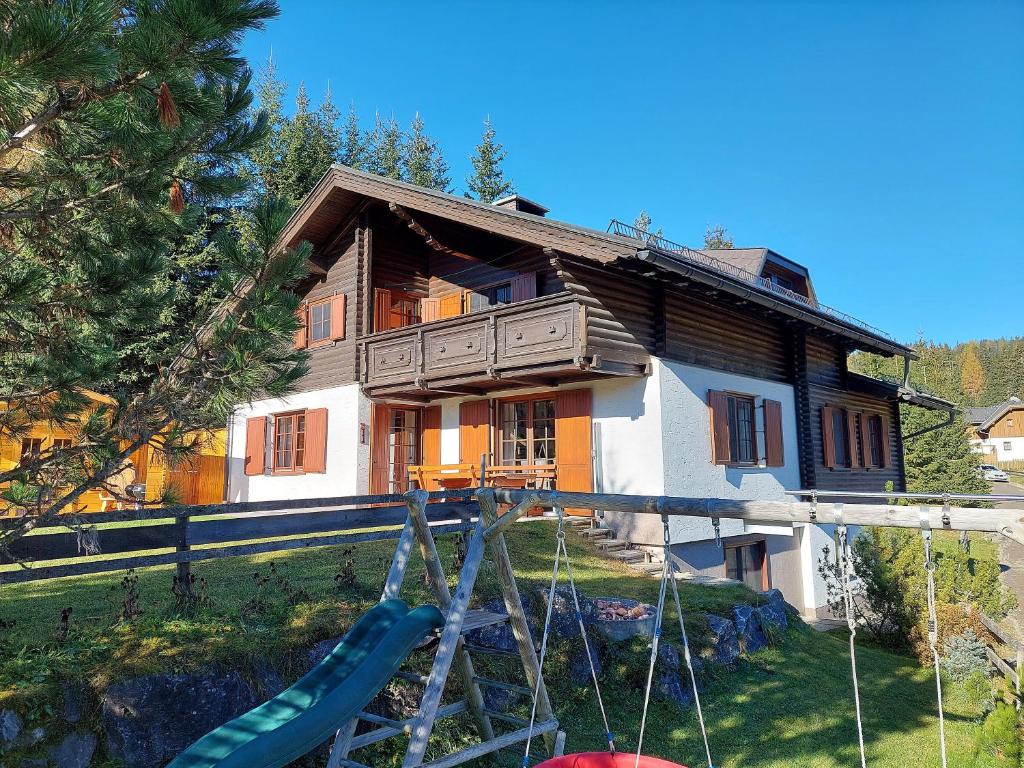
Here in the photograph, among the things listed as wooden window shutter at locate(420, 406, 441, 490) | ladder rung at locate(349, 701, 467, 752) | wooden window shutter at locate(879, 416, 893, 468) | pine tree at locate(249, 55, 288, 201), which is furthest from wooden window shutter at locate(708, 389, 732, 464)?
pine tree at locate(249, 55, 288, 201)

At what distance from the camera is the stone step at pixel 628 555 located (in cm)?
1064

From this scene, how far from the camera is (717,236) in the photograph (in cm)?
4544

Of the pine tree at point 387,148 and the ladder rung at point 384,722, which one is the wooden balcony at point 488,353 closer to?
the ladder rung at point 384,722

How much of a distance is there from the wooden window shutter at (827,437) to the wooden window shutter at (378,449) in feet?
32.1

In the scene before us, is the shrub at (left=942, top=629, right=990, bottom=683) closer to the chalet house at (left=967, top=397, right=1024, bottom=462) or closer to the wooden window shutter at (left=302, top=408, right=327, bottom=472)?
the wooden window shutter at (left=302, top=408, right=327, bottom=472)

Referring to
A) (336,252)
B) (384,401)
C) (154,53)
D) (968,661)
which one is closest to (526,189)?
(336,252)

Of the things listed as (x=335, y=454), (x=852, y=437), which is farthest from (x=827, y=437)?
(x=335, y=454)

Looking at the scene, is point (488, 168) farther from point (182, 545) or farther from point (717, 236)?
point (182, 545)

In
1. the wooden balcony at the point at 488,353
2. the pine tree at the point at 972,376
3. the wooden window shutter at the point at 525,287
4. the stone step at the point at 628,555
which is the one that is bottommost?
the stone step at the point at 628,555

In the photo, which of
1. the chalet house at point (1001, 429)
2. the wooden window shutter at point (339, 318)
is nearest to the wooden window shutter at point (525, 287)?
the wooden window shutter at point (339, 318)

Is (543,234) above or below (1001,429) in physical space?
below

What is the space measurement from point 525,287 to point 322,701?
32.2ft

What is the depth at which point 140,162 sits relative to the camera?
4270mm

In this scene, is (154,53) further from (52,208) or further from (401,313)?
(401,313)
